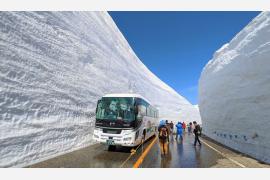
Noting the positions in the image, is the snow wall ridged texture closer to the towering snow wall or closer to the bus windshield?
the bus windshield

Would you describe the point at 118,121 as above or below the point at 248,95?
below

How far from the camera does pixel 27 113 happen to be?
8.78 metres

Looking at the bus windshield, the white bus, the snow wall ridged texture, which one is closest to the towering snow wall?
the white bus

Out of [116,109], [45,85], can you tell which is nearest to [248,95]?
[116,109]

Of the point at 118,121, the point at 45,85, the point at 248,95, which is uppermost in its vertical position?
the point at 248,95

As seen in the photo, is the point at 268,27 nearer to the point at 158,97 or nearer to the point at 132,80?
the point at 132,80

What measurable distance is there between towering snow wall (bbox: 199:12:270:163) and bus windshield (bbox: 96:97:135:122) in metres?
6.41

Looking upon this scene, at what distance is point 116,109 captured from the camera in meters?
11.5

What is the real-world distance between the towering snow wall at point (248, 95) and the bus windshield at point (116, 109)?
6.41 metres

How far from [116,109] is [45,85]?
3850mm

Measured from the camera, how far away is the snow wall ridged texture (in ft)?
26.5

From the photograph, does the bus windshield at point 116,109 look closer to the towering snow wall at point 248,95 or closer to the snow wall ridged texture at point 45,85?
the snow wall ridged texture at point 45,85

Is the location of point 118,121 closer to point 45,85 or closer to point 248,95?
point 45,85

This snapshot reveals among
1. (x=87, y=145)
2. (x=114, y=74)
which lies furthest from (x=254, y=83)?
(x=114, y=74)
